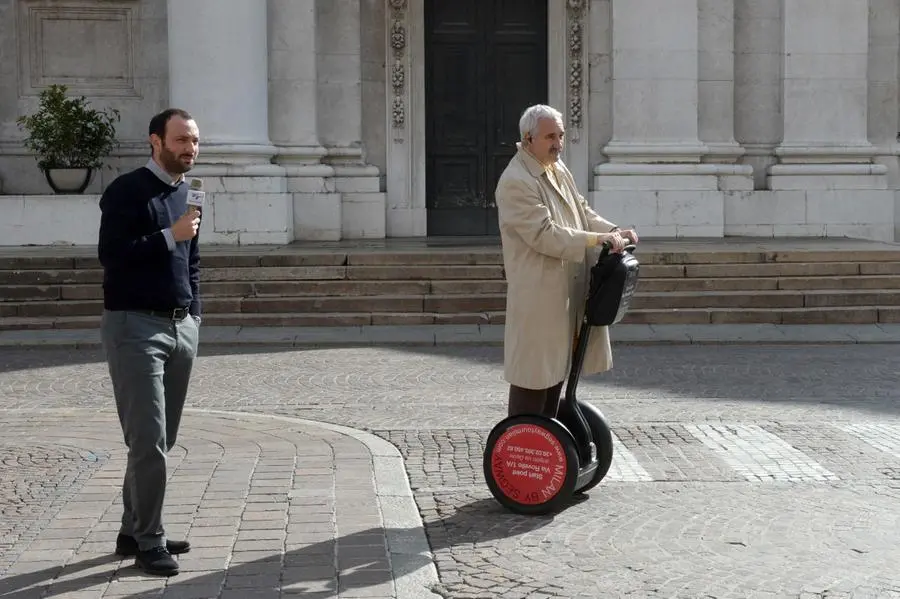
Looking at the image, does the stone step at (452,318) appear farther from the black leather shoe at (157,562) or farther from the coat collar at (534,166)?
the black leather shoe at (157,562)

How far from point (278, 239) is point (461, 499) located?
1245 cm

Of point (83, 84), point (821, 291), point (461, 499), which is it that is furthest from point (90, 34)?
point (461, 499)

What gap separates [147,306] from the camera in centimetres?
623

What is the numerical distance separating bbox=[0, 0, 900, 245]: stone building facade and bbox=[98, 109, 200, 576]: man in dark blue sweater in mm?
14130

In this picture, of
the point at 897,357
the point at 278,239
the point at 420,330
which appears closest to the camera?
the point at 897,357

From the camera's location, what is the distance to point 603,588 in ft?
19.3

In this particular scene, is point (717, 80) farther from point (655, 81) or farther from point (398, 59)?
point (398, 59)

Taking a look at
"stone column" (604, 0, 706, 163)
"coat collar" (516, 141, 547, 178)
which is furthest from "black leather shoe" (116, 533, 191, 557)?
"stone column" (604, 0, 706, 163)

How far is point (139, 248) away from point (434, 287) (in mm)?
10550

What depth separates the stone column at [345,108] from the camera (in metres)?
21.9

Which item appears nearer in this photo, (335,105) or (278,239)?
(278,239)

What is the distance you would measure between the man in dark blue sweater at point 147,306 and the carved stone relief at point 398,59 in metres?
16.1

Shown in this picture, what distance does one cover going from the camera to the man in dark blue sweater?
242 inches

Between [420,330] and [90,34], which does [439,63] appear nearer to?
[90,34]
